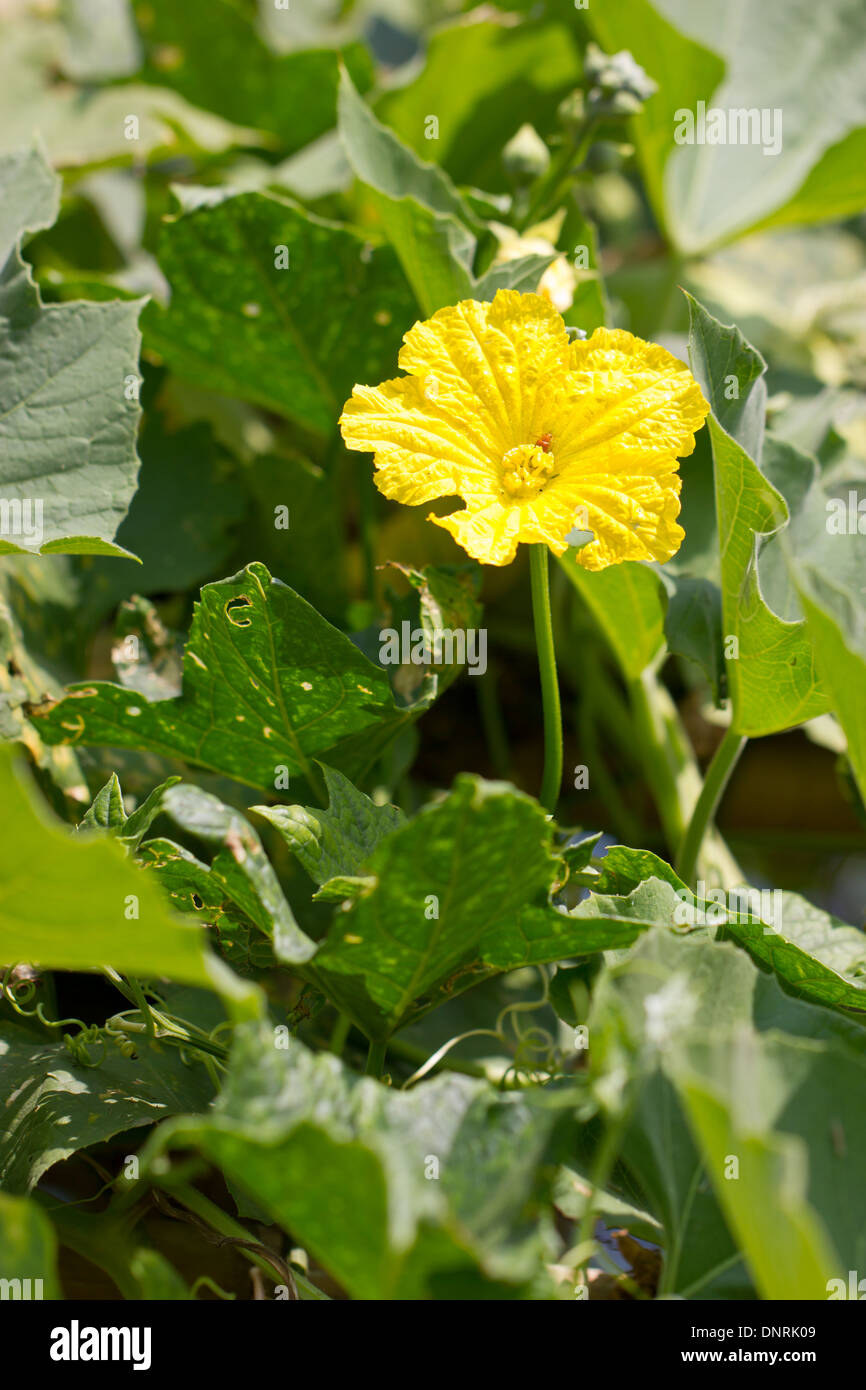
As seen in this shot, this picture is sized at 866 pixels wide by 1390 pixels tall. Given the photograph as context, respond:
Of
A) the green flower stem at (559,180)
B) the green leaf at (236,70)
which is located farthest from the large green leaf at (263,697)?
the green leaf at (236,70)

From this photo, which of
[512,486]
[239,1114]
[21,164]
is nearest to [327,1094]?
[239,1114]

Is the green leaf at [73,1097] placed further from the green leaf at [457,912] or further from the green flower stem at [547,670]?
the green flower stem at [547,670]

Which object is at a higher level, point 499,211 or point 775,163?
point 775,163

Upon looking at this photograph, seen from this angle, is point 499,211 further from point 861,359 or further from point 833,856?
point 833,856

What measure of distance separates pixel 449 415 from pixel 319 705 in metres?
0.17

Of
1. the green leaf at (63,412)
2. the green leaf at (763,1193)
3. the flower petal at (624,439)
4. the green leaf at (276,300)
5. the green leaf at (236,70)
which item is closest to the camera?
the green leaf at (763,1193)

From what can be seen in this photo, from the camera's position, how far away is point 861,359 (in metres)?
1.18

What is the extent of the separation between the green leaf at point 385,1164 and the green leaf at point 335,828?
0.12 metres

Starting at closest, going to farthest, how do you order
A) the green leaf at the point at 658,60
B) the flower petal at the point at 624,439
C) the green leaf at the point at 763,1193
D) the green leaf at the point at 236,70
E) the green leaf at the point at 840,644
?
the green leaf at the point at 763,1193 → the green leaf at the point at 840,644 → the flower petal at the point at 624,439 → the green leaf at the point at 658,60 → the green leaf at the point at 236,70

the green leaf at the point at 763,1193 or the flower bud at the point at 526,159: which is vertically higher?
the flower bud at the point at 526,159

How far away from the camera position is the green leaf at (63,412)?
66cm

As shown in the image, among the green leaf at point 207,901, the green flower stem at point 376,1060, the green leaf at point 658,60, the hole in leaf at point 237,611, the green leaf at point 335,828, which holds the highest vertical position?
the green leaf at point 658,60

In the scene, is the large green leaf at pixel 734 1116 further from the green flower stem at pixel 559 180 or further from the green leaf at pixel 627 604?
the green flower stem at pixel 559 180

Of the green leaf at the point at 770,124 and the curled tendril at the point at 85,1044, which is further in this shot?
the green leaf at the point at 770,124
